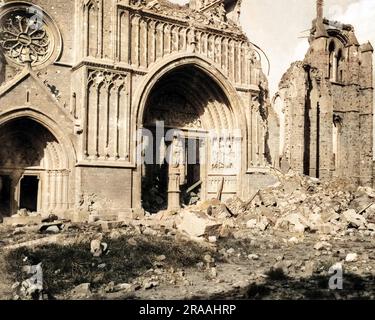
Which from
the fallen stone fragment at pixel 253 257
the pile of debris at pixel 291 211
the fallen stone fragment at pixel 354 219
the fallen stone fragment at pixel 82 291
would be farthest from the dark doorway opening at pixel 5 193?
the fallen stone fragment at pixel 354 219

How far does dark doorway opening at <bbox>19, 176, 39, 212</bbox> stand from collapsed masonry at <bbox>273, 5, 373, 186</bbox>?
15.8 m

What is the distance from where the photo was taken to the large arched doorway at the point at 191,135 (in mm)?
21938

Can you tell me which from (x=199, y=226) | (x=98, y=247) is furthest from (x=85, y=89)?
(x=98, y=247)

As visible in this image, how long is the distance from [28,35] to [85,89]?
3.21m

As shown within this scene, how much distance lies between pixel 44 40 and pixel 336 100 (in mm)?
22396

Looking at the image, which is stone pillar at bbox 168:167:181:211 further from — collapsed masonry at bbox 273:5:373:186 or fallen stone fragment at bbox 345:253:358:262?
fallen stone fragment at bbox 345:253:358:262

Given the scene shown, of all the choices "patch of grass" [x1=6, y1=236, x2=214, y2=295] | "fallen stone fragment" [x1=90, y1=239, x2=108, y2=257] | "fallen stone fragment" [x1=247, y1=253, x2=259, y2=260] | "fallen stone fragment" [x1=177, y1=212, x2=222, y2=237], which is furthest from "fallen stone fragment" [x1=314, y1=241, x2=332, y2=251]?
"fallen stone fragment" [x1=90, y1=239, x2=108, y2=257]

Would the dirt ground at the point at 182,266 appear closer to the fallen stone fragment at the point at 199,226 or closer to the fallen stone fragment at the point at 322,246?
the fallen stone fragment at the point at 322,246

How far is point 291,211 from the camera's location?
18703mm

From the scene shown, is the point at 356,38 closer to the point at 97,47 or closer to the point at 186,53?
the point at 186,53

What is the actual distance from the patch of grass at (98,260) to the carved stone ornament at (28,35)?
30.4 feet

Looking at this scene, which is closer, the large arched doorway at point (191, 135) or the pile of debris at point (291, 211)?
the pile of debris at point (291, 211)

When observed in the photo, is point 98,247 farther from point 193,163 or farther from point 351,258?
point 193,163

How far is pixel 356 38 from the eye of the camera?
115 ft
